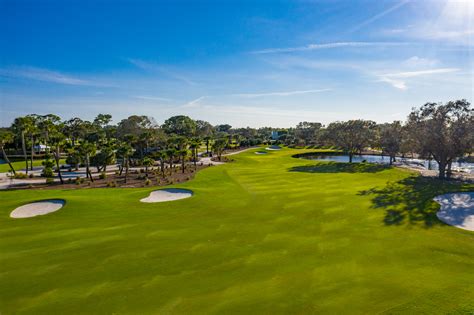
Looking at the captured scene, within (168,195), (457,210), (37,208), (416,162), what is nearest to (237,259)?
(168,195)

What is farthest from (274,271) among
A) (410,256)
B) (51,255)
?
(51,255)

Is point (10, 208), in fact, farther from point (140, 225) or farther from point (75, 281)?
point (75, 281)

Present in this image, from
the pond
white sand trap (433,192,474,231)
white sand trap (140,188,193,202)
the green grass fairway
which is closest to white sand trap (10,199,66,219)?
the green grass fairway

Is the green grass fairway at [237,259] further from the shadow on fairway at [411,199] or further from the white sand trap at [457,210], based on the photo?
the white sand trap at [457,210]

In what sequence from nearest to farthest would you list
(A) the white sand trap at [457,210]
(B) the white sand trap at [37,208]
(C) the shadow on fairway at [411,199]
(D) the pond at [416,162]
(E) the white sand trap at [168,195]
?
(A) the white sand trap at [457,210], (C) the shadow on fairway at [411,199], (B) the white sand trap at [37,208], (E) the white sand trap at [168,195], (D) the pond at [416,162]

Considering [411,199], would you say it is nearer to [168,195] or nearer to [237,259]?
[237,259]

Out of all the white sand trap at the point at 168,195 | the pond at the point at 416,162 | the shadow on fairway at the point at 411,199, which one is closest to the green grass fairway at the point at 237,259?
the shadow on fairway at the point at 411,199

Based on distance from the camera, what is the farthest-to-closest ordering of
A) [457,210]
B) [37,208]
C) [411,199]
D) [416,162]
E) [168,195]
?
[416,162] → [168,195] → [411,199] → [37,208] → [457,210]
